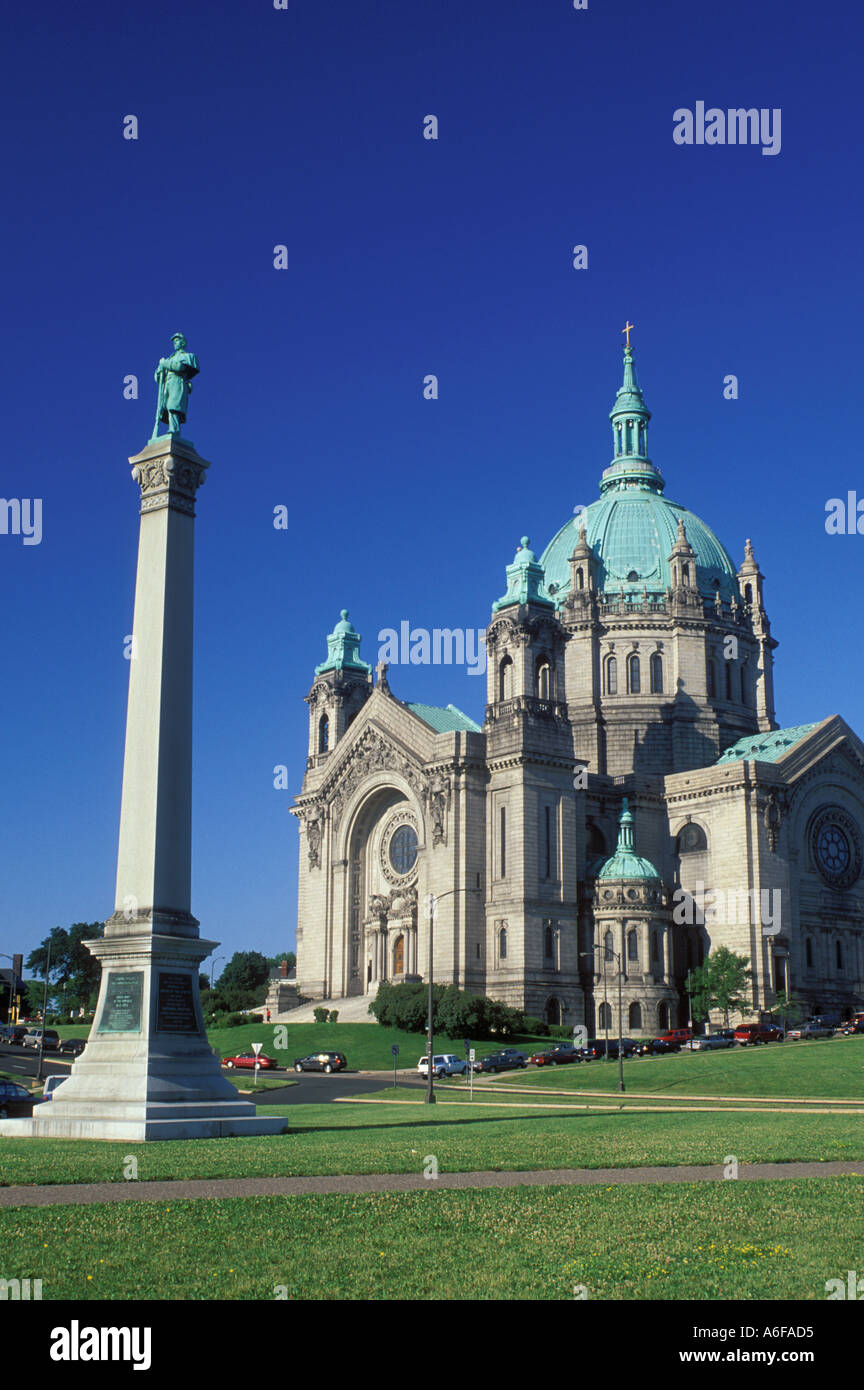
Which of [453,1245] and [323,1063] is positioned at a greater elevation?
[453,1245]

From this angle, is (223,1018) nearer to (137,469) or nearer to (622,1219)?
(137,469)

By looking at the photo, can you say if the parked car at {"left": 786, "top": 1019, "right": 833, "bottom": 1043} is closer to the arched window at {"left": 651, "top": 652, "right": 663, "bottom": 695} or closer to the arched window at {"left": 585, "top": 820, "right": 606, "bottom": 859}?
the arched window at {"left": 585, "top": 820, "right": 606, "bottom": 859}

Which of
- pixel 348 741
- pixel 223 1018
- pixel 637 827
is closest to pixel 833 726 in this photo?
pixel 637 827

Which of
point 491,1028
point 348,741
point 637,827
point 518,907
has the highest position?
point 348,741

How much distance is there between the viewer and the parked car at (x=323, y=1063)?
2628 inches

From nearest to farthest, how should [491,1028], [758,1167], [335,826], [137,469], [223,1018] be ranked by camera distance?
[758,1167], [137,469], [491,1028], [223,1018], [335,826]

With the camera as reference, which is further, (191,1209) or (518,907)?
(518,907)

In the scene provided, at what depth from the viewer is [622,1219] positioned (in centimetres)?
1506

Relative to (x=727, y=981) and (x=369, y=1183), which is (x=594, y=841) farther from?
(x=369, y=1183)

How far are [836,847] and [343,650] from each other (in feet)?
126

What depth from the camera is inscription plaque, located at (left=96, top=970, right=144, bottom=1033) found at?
28422 mm

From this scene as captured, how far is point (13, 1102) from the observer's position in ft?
127

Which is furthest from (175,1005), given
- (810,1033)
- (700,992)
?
(700,992)
